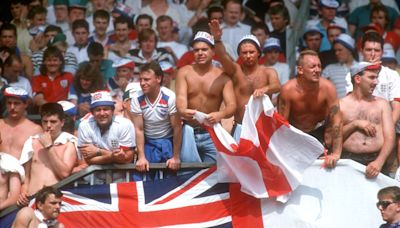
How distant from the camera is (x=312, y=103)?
14.6m

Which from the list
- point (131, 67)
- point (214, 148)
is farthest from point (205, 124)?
point (131, 67)

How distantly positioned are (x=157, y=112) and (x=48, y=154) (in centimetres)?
126

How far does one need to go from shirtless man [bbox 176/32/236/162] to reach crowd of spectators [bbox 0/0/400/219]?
0.4 inches

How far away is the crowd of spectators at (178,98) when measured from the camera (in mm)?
14469

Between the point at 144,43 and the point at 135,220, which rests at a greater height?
the point at 144,43

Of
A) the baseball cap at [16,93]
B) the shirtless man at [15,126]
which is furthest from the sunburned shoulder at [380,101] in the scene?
the baseball cap at [16,93]

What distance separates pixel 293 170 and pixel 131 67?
3976 millimetres

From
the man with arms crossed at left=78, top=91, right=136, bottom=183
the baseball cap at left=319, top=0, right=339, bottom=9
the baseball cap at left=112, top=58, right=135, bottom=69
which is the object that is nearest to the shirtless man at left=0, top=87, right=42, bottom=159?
the man with arms crossed at left=78, top=91, right=136, bottom=183

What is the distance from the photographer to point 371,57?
15.5m

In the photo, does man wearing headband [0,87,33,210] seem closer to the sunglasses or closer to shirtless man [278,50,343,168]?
shirtless man [278,50,343,168]

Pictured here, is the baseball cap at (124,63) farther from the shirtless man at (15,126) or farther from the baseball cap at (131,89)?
the shirtless man at (15,126)

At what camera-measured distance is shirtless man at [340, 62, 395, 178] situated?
14406 mm

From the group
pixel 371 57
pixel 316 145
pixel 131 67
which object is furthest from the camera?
pixel 131 67

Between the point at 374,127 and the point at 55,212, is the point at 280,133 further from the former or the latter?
the point at 55,212
